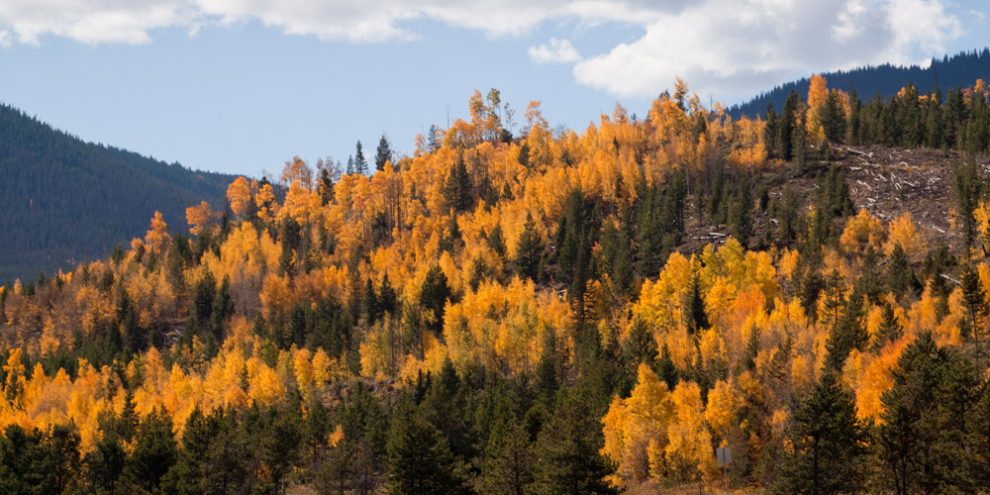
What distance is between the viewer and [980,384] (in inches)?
2359

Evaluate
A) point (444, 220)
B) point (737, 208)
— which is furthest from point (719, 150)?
point (444, 220)

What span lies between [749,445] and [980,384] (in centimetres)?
3182

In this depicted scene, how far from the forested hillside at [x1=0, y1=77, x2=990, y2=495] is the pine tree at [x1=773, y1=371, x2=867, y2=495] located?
18 cm

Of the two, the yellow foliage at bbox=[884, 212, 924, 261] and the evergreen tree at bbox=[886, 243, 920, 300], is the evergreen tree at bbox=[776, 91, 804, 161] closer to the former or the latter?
the yellow foliage at bbox=[884, 212, 924, 261]

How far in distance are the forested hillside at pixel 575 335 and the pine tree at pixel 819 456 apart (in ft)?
0.60

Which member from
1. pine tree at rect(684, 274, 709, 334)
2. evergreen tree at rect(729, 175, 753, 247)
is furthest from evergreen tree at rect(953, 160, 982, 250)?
pine tree at rect(684, 274, 709, 334)

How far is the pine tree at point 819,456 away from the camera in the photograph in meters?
58.8

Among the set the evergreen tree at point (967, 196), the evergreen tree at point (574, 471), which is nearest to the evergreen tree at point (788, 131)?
the evergreen tree at point (967, 196)

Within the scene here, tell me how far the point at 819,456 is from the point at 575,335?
227 feet

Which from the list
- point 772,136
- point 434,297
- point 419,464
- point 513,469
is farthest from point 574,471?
point 772,136

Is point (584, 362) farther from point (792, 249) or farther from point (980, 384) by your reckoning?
point (980, 384)

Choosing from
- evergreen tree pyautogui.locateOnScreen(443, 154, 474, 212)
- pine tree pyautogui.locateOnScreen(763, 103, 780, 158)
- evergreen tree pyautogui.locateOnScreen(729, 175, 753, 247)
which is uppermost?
pine tree pyautogui.locateOnScreen(763, 103, 780, 158)

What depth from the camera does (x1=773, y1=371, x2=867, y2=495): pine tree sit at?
58750 millimetres

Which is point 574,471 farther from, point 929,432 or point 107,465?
point 107,465
